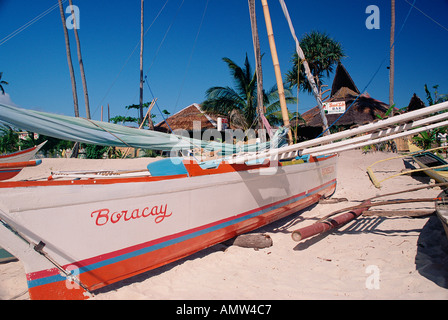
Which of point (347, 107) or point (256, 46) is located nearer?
point (256, 46)

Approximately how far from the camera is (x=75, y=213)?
7.34ft

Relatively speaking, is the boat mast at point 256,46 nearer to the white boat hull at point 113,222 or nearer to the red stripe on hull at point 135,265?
the white boat hull at point 113,222

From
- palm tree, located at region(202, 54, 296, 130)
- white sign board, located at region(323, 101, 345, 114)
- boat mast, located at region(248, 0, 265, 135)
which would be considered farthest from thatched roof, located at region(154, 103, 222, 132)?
boat mast, located at region(248, 0, 265, 135)

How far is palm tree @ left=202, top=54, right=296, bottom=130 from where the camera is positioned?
1337 centimetres

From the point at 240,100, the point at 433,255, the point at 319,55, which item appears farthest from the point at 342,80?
the point at 433,255

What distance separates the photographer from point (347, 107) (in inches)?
593

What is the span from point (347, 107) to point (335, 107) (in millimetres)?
657

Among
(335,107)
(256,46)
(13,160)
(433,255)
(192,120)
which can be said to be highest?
(256,46)

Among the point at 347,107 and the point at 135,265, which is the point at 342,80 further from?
the point at 135,265

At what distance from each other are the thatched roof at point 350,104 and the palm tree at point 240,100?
3.09 metres

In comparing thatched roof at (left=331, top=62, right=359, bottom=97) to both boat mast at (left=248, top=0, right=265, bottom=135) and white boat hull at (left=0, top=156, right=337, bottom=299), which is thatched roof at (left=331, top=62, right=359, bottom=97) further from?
white boat hull at (left=0, top=156, right=337, bottom=299)
